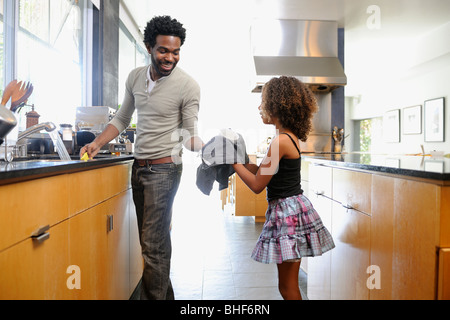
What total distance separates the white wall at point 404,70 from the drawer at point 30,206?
15.3 feet

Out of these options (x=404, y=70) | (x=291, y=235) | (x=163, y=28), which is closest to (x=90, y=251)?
(x=291, y=235)

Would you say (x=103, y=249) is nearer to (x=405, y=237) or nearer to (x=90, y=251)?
(x=90, y=251)

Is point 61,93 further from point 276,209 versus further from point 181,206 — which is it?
point 181,206

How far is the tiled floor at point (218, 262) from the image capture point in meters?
2.32

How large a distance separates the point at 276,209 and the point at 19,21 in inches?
80.4

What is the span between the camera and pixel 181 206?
222 inches

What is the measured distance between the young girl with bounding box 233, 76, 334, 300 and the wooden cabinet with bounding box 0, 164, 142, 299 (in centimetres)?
63

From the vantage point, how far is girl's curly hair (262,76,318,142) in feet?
4.81

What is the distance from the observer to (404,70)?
6.24 metres

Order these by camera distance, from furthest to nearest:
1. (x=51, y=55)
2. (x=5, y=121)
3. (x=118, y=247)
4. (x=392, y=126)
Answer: (x=392, y=126)
(x=51, y=55)
(x=118, y=247)
(x=5, y=121)

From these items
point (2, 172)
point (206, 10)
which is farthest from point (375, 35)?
point (2, 172)

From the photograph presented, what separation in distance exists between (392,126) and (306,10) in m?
4.71

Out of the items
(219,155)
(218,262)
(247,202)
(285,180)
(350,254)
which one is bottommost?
(218,262)

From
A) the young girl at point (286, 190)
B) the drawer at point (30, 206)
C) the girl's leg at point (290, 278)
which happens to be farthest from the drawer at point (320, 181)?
the drawer at point (30, 206)
